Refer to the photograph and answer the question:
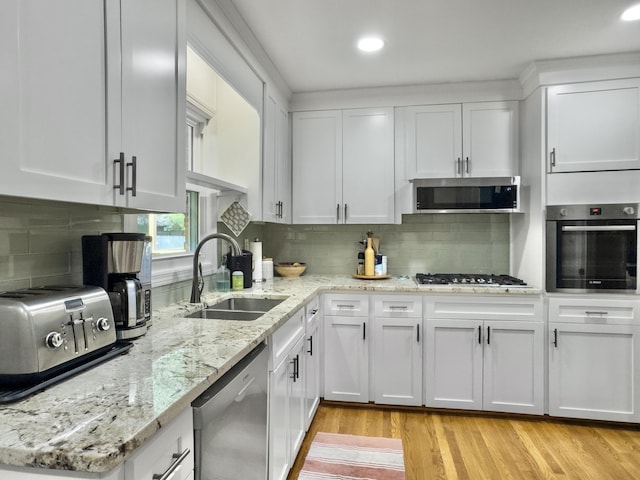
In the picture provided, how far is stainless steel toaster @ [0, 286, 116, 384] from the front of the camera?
86 centimetres

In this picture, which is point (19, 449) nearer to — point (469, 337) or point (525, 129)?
point (469, 337)

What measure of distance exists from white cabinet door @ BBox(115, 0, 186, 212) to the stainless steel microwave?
2047 millimetres

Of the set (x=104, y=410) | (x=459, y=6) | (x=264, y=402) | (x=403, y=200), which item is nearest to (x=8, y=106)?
(x=104, y=410)

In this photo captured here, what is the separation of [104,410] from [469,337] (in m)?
2.50

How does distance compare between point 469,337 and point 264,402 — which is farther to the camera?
point 469,337

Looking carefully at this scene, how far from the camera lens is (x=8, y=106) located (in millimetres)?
802

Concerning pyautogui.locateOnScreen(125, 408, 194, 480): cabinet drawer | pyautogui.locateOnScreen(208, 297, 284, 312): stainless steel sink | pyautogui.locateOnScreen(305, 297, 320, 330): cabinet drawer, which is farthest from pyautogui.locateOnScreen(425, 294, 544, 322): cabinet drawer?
pyautogui.locateOnScreen(125, 408, 194, 480): cabinet drawer

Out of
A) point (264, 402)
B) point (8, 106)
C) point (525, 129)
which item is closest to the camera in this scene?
point (8, 106)

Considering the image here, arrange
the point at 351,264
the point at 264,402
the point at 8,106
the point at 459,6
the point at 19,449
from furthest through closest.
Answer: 1. the point at 351,264
2. the point at 459,6
3. the point at 264,402
4. the point at 8,106
5. the point at 19,449

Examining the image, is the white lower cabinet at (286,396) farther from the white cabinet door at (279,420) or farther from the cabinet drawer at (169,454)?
the cabinet drawer at (169,454)

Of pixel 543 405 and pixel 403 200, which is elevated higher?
pixel 403 200

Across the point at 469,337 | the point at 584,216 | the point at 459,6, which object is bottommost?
the point at 469,337

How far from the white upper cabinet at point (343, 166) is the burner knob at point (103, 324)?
7.58 ft

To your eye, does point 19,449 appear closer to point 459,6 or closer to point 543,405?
point 459,6
